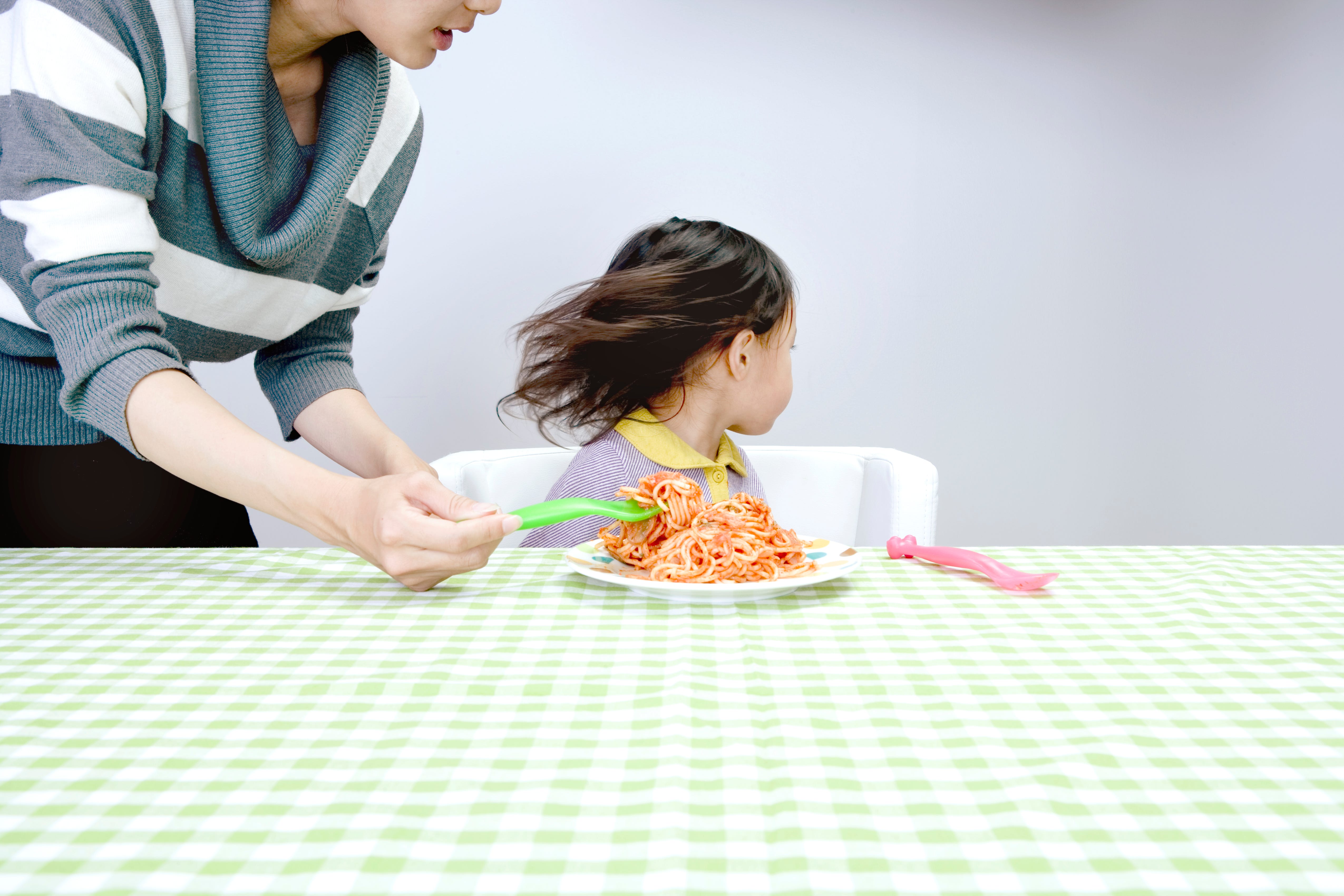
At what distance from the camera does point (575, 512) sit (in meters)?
0.73

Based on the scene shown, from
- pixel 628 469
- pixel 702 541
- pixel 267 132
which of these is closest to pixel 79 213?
pixel 267 132

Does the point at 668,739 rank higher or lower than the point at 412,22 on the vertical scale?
lower

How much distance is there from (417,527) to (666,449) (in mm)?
678

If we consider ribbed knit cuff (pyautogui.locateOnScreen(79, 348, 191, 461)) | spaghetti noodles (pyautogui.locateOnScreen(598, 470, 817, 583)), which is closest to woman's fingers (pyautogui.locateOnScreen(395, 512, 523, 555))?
spaghetti noodles (pyautogui.locateOnScreen(598, 470, 817, 583))

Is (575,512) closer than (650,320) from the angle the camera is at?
Yes

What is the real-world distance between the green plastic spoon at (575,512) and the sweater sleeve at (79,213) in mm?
328

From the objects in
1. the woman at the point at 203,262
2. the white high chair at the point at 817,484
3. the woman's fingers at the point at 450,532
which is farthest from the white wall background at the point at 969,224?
the woman's fingers at the point at 450,532

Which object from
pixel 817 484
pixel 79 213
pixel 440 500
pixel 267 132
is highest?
pixel 267 132

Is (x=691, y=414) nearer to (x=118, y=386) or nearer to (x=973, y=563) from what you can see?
(x=973, y=563)

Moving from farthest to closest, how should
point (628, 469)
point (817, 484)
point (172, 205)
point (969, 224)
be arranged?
1. point (969, 224)
2. point (817, 484)
3. point (628, 469)
4. point (172, 205)

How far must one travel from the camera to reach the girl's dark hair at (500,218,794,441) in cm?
130

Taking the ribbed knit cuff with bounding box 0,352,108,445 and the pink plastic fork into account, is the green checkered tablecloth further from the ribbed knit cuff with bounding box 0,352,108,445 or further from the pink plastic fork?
the ribbed knit cuff with bounding box 0,352,108,445

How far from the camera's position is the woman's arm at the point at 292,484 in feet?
2.16

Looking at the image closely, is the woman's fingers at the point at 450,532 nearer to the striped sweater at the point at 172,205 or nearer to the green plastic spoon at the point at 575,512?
the green plastic spoon at the point at 575,512
